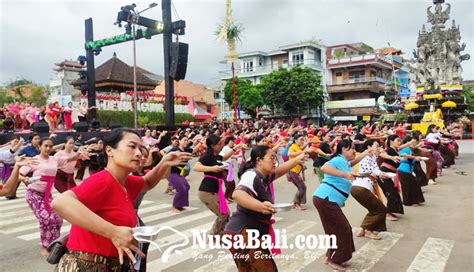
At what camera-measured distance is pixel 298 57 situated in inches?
1896

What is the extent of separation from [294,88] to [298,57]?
350 inches

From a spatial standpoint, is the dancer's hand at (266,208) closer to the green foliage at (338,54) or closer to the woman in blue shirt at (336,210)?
the woman in blue shirt at (336,210)

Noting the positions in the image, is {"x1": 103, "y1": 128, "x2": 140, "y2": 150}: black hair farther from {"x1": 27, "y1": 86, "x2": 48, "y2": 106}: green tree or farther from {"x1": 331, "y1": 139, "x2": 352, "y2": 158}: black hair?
{"x1": 27, "y1": 86, "x2": 48, "y2": 106}: green tree

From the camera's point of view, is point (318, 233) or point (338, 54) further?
point (338, 54)

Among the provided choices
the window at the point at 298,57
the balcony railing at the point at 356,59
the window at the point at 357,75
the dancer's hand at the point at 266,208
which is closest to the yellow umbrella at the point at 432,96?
the balcony railing at the point at 356,59

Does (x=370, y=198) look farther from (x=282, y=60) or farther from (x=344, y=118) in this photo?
(x=282, y=60)

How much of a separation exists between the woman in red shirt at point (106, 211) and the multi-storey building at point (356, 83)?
45.3 meters

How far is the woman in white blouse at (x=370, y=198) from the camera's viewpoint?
19.0 feet

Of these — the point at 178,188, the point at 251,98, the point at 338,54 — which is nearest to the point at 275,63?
the point at 338,54

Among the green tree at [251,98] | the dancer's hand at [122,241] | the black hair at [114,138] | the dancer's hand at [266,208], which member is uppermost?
the green tree at [251,98]

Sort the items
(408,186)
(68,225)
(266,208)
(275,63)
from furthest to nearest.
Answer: (275,63) → (408,186) → (68,225) → (266,208)

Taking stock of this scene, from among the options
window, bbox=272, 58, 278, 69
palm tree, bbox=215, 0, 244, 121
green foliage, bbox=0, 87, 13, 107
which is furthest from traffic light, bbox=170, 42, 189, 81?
window, bbox=272, 58, 278, 69

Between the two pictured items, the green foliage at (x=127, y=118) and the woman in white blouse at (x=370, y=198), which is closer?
the woman in white blouse at (x=370, y=198)

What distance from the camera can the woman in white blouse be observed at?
19.0 feet
